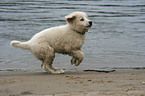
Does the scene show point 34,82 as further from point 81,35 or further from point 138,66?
point 138,66

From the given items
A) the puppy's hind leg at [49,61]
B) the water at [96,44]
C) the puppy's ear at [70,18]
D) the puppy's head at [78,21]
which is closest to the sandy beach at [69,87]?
the puppy's hind leg at [49,61]

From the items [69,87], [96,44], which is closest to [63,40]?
[69,87]

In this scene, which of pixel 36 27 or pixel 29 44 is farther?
pixel 36 27

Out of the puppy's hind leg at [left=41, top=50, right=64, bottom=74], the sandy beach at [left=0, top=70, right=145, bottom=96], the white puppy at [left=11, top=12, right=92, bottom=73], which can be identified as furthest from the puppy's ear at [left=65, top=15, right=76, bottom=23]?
the sandy beach at [left=0, top=70, right=145, bottom=96]

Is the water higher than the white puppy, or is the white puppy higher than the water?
the white puppy

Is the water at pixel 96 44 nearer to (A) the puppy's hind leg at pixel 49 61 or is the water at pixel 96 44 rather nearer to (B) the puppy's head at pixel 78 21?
(A) the puppy's hind leg at pixel 49 61

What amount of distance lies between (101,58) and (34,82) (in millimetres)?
3603

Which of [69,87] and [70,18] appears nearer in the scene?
[69,87]

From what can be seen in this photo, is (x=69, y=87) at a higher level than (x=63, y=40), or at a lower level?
lower

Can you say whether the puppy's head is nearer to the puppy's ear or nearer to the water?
the puppy's ear

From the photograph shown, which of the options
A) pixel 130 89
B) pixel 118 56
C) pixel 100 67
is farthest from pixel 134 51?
pixel 130 89

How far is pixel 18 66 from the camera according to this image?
25.3 feet

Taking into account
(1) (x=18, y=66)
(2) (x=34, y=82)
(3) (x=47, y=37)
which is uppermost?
(3) (x=47, y=37)

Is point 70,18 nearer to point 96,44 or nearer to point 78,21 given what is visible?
point 78,21
